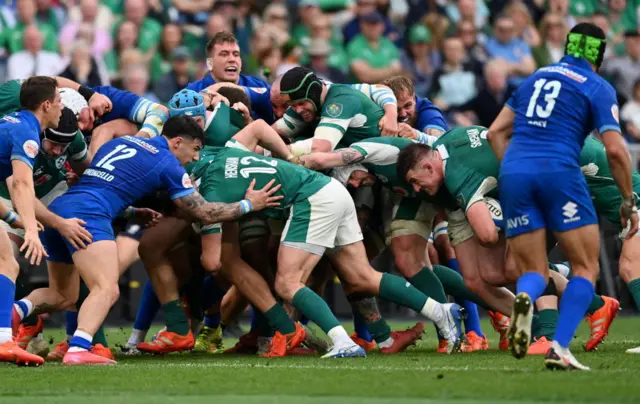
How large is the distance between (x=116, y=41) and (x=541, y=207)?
34.0 feet

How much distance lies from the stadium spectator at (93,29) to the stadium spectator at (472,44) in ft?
18.0

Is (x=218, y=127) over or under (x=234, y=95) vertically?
under

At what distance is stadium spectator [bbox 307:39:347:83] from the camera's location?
1853cm

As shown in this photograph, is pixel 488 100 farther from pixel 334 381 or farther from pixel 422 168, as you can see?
pixel 334 381

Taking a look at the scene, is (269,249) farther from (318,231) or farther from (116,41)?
(116,41)

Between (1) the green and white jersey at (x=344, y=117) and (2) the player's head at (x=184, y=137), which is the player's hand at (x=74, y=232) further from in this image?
(1) the green and white jersey at (x=344, y=117)

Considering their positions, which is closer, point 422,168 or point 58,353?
point 422,168

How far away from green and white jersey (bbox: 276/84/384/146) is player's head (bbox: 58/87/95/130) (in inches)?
67.4

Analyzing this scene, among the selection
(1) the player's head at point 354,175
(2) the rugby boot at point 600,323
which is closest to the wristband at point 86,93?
(1) the player's head at point 354,175

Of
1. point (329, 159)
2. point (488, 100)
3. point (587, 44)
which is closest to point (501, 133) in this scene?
point (587, 44)

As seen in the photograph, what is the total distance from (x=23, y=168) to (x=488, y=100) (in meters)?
9.95

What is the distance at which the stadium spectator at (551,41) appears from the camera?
2048cm

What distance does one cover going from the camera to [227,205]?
34.5ft

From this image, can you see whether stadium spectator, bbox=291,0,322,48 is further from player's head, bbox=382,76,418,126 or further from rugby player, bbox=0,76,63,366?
rugby player, bbox=0,76,63,366
